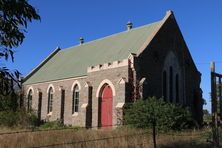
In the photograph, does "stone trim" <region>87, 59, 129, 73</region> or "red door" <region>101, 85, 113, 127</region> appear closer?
"stone trim" <region>87, 59, 129, 73</region>

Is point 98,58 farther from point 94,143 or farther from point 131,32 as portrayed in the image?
point 94,143

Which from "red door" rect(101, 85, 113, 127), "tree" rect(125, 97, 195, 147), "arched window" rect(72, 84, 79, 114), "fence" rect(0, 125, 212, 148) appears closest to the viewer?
"fence" rect(0, 125, 212, 148)

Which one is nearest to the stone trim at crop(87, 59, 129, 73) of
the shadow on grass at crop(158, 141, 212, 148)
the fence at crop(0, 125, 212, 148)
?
the fence at crop(0, 125, 212, 148)

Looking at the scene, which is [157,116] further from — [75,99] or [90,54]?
[90,54]

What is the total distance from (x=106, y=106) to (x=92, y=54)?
8454mm

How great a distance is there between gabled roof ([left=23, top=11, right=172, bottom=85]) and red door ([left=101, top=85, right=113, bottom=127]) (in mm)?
2832

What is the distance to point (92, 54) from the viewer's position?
3506 cm

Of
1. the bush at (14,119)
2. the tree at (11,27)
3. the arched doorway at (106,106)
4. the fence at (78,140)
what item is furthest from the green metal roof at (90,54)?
the tree at (11,27)

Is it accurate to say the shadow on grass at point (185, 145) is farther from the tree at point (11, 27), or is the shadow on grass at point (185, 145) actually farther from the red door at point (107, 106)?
the red door at point (107, 106)

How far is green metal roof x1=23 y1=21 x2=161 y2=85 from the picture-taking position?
98.5 feet

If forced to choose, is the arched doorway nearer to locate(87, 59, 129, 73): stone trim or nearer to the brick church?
the brick church

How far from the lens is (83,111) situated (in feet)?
95.8

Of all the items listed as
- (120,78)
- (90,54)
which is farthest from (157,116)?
(90,54)

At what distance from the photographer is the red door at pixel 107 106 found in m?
27.2
